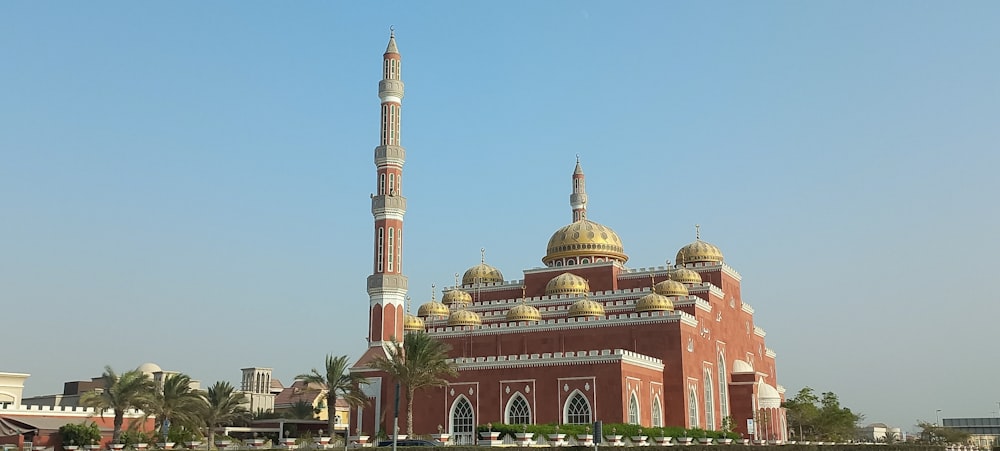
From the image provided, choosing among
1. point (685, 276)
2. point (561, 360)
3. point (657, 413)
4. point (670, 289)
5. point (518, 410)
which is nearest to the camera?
point (561, 360)

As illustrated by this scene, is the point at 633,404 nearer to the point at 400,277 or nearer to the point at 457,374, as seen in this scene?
the point at 457,374

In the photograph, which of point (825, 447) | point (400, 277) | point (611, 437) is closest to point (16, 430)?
point (400, 277)

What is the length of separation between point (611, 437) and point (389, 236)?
19814mm

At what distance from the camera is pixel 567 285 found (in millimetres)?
55562

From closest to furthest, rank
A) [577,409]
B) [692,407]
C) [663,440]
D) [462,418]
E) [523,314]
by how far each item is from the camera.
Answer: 1. [663,440]
2. [577,409]
3. [462,418]
4. [692,407]
5. [523,314]

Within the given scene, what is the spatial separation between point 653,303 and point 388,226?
50.6ft

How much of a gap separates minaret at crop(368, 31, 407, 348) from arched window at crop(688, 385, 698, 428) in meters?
16.1

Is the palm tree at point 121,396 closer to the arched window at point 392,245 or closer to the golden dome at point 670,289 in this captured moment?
the arched window at point 392,245

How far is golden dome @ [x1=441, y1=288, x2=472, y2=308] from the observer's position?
202 feet

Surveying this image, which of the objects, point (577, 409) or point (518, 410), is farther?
point (518, 410)

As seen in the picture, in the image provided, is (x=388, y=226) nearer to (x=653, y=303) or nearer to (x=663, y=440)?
(x=653, y=303)

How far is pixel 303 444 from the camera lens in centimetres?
3806

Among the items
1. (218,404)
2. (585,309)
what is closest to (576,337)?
(585,309)

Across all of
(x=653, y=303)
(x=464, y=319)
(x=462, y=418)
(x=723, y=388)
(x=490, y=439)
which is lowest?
(x=490, y=439)
